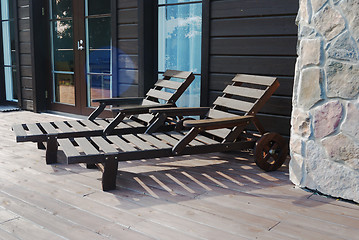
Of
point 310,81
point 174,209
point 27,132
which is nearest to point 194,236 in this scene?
point 174,209

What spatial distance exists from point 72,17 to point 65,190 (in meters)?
3.72

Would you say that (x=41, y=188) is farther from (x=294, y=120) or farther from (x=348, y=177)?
(x=348, y=177)

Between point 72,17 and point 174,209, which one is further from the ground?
point 72,17

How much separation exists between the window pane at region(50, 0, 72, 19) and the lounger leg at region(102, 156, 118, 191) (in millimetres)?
3784

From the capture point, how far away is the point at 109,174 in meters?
2.69

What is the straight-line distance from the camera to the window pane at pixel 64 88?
5988 mm

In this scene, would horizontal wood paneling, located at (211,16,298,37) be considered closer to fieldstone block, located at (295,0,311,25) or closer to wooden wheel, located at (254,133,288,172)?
fieldstone block, located at (295,0,311,25)

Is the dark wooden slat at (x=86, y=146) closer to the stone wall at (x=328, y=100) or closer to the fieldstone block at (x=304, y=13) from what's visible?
the stone wall at (x=328, y=100)

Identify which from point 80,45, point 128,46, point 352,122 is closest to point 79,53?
point 80,45

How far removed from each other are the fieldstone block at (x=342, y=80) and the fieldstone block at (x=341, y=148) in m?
0.26

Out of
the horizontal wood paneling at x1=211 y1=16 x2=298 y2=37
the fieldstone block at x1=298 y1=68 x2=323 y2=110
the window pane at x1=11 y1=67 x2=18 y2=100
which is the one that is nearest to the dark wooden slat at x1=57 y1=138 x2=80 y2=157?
the fieldstone block at x1=298 y1=68 x2=323 y2=110

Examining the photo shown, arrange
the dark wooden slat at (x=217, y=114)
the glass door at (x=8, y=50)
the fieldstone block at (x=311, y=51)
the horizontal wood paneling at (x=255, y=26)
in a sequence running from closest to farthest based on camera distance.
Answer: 1. the fieldstone block at (x=311, y=51)
2. the dark wooden slat at (x=217, y=114)
3. the horizontal wood paneling at (x=255, y=26)
4. the glass door at (x=8, y=50)

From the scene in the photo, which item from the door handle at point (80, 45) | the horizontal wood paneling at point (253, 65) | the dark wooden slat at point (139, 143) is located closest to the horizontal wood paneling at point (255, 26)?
the horizontal wood paneling at point (253, 65)

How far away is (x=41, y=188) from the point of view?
108 inches
